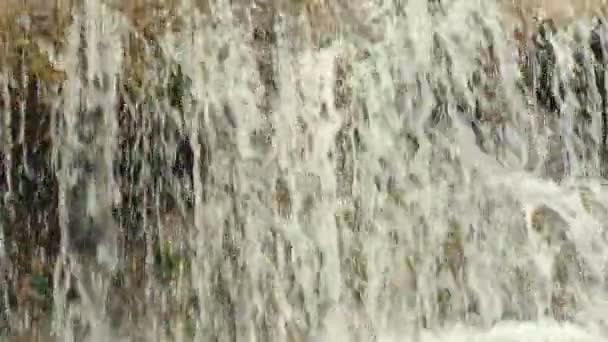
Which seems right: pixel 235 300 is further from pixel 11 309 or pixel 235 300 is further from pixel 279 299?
pixel 11 309

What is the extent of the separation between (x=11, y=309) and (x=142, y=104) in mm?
902

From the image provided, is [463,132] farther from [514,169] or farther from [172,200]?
[172,200]

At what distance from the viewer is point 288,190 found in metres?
3.64

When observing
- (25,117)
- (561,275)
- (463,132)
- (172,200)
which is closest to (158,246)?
(172,200)

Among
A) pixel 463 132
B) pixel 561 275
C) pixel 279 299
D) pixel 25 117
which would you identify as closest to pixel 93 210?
pixel 25 117

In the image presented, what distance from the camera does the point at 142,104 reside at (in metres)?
3.64

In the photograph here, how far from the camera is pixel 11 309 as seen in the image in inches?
139

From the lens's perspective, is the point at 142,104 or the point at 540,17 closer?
the point at 142,104

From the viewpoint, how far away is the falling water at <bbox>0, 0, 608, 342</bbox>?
357cm

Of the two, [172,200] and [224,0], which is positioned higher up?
[224,0]

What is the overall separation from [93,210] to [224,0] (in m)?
0.95

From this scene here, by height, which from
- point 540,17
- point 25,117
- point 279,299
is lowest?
point 279,299

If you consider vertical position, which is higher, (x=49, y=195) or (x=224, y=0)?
(x=224, y=0)

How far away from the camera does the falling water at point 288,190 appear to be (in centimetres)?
357
